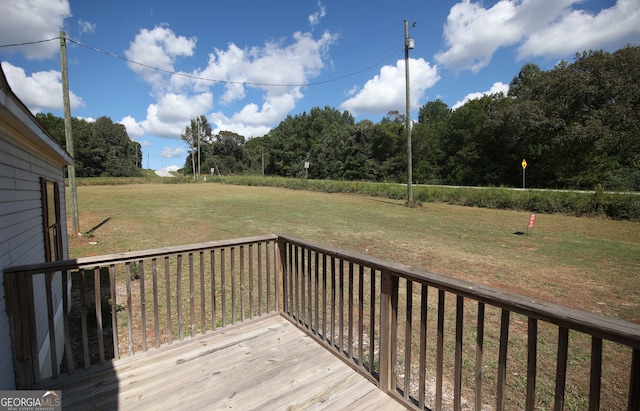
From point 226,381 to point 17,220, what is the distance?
2069mm

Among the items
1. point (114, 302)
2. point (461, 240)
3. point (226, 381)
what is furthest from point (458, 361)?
point (461, 240)

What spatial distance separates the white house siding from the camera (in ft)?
6.29

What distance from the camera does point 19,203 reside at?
2.54 meters

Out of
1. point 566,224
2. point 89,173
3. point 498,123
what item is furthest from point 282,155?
point 566,224

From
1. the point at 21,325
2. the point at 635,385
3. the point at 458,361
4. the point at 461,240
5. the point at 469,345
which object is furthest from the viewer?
the point at 461,240

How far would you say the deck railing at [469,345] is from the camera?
1.28 metres

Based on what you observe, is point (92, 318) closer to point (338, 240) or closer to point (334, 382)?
point (334, 382)

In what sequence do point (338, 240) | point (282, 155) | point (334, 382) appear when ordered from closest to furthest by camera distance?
point (334, 382) < point (338, 240) < point (282, 155)

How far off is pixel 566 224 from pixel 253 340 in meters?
12.8

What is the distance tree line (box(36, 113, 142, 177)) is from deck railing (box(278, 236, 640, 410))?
52.7m

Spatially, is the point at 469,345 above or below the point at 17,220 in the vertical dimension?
below

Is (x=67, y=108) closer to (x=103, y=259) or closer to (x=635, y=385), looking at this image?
(x=103, y=259)

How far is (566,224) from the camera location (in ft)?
36.9

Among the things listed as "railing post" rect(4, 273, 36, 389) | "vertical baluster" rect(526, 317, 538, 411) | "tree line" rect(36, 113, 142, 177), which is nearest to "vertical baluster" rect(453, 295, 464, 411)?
"vertical baluster" rect(526, 317, 538, 411)
